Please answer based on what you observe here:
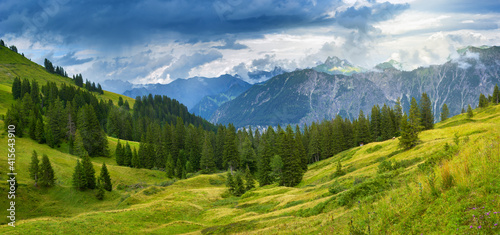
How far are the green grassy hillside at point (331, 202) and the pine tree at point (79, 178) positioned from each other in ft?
5.23

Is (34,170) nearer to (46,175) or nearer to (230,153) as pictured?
(46,175)

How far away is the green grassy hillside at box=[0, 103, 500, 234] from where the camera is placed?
934cm

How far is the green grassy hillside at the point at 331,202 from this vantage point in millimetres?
9344

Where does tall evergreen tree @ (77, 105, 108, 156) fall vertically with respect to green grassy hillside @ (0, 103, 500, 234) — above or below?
above

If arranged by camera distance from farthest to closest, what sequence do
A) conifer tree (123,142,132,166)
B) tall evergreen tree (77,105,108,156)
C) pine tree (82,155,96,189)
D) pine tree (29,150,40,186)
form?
tall evergreen tree (77,105,108,156)
conifer tree (123,142,132,166)
pine tree (82,155,96,189)
pine tree (29,150,40,186)

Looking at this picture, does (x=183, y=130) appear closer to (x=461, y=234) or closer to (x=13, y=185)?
(x=13, y=185)

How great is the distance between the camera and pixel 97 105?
149m

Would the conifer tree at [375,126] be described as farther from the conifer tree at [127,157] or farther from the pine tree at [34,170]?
the pine tree at [34,170]

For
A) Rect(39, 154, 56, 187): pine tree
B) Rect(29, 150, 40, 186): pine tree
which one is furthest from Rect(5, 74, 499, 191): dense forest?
Rect(29, 150, 40, 186): pine tree

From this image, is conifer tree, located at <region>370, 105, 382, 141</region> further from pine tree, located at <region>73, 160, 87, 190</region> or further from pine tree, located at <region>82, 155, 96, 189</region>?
pine tree, located at <region>73, 160, 87, 190</region>

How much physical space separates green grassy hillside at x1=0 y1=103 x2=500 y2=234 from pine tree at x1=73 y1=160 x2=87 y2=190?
1595 mm

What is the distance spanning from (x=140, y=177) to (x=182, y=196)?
1389 inches

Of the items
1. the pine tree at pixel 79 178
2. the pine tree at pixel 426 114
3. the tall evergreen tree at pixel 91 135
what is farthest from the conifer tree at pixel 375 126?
the tall evergreen tree at pixel 91 135

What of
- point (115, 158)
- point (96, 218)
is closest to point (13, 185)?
point (96, 218)
